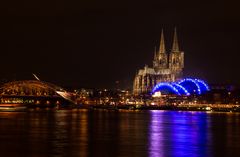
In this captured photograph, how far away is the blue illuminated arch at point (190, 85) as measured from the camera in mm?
176625

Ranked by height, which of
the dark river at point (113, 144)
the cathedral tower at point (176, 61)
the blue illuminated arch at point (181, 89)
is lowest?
the dark river at point (113, 144)

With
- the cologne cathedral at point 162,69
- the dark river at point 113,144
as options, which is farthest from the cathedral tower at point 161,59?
the dark river at point 113,144

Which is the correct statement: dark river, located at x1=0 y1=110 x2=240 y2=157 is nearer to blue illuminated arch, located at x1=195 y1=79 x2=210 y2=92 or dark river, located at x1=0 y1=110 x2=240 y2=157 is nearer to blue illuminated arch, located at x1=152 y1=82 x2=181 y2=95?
blue illuminated arch, located at x1=152 y1=82 x2=181 y2=95

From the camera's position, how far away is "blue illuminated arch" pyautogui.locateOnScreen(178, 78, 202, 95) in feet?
579

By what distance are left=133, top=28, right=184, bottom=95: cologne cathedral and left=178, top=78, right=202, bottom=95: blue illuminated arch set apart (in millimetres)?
7656

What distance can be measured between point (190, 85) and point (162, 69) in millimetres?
13671

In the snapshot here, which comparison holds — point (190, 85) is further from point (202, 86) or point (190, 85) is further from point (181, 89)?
point (202, 86)

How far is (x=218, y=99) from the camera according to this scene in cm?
16612

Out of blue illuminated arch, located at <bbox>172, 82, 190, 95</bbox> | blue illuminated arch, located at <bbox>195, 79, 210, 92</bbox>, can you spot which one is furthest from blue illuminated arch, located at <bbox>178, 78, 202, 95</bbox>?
blue illuminated arch, located at <bbox>195, 79, 210, 92</bbox>

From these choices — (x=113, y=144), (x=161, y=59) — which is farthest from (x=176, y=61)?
(x=113, y=144)

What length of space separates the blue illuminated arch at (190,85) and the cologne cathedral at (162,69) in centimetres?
766

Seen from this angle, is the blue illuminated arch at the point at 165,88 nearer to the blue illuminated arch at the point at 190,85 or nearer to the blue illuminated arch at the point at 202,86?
the blue illuminated arch at the point at 190,85

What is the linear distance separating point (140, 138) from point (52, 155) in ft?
37.4

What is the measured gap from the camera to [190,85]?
17875 cm
